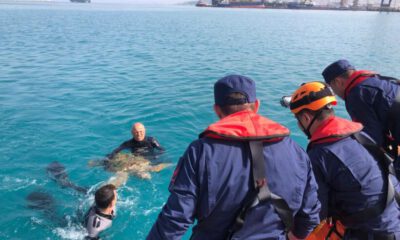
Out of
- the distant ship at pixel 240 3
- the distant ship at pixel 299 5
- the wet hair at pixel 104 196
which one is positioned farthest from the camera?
the distant ship at pixel 240 3

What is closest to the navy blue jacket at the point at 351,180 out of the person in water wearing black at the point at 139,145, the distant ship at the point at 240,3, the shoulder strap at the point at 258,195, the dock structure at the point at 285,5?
the shoulder strap at the point at 258,195

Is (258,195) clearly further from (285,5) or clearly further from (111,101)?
(285,5)

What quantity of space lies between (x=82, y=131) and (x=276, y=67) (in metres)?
13.8

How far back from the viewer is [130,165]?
799 cm

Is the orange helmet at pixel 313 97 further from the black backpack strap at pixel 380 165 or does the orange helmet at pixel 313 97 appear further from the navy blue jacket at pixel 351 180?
the black backpack strap at pixel 380 165

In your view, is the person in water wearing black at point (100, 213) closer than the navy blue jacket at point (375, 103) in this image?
No

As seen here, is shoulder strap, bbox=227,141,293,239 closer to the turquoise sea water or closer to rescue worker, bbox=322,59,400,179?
rescue worker, bbox=322,59,400,179

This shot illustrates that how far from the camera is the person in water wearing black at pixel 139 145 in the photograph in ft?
26.6

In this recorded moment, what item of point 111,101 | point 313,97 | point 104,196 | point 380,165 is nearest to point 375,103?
point 380,165

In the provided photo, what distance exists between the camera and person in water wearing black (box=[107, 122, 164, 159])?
811cm

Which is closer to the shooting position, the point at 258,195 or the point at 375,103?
the point at 258,195

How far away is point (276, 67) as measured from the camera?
2020 centimetres

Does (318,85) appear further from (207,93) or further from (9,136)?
(207,93)

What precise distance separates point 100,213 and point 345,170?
398cm
